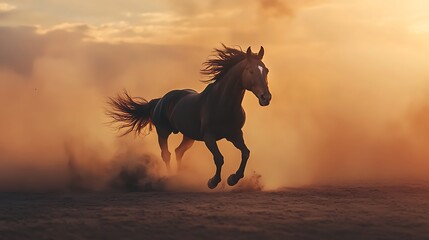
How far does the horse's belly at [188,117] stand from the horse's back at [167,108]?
563mm

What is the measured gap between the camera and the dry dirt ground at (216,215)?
794 cm

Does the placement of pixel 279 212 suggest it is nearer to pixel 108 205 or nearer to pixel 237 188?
pixel 108 205

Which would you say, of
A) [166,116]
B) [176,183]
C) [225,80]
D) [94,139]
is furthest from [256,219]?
[94,139]

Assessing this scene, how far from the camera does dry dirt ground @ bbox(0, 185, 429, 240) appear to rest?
7941 millimetres

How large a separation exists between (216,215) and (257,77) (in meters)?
3.31

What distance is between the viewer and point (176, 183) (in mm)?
13789

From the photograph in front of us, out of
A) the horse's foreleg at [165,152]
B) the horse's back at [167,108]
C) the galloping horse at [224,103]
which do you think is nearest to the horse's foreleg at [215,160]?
the galloping horse at [224,103]

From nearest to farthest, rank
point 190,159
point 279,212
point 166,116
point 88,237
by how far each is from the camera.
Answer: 1. point 88,237
2. point 279,212
3. point 166,116
4. point 190,159

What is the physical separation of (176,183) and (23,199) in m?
3.24

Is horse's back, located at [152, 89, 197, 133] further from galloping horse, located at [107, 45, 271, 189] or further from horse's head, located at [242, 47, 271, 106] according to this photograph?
horse's head, located at [242, 47, 271, 106]

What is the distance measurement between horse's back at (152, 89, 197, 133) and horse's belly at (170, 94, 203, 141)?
56cm

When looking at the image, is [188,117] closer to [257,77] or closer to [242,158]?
[242,158]

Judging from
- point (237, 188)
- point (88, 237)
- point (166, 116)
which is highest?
point (166, 116)

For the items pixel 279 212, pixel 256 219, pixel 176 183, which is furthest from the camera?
pixel 176 183
